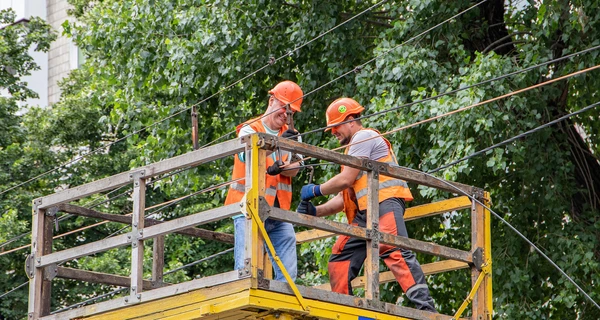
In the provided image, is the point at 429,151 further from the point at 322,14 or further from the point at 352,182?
the point at 352,182

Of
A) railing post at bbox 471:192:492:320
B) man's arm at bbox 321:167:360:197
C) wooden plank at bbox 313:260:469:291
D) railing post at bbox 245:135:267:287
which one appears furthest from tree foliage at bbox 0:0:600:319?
railing post at bbox 245:135:267:287

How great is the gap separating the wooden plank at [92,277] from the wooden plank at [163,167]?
1.73 ft

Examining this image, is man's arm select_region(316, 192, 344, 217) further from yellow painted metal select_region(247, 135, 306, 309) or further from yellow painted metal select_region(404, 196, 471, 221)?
yellow painted metal select_region(247, 135, 306, 309)

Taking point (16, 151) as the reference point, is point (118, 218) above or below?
below

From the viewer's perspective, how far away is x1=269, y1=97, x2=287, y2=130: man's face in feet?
27.2

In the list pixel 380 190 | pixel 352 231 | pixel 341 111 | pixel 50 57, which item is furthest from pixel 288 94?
pixel 50 57

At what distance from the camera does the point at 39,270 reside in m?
8.56

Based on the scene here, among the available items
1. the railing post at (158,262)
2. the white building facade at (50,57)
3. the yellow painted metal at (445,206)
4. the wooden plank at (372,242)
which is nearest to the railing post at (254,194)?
the wooden plank at (372,242)

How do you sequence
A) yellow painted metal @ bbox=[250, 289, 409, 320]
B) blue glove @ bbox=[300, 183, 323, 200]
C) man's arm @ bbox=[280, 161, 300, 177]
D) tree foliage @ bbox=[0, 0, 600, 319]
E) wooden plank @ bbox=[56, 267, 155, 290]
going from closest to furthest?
yellow painted metal @ bbox=[250, 289, 409, 320] < man's arm @ bbox=[280, 161, 300, 177] < blue glove @ bbox=[300, 183, 323, 200] < wooden plank @ bbox=[56, 267, 155, 290] < tree foliage @ bbox=[0, 0, 600, 319]

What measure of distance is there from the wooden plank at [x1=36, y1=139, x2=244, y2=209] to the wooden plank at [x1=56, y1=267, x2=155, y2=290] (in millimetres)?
526

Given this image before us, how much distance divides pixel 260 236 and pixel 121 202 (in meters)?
15.1

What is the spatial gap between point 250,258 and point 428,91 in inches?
254

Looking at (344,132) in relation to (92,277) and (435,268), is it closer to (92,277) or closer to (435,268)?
(435,268)

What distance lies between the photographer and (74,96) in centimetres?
2305
